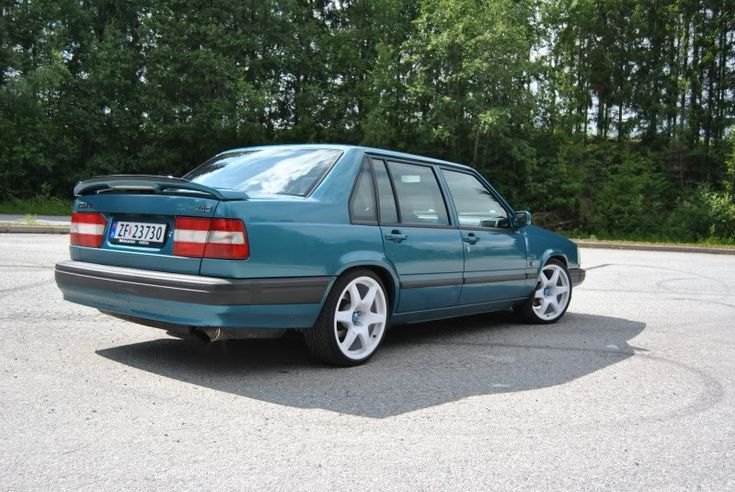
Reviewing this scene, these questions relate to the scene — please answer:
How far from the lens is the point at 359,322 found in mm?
4559

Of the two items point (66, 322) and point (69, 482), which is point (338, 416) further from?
point (66, 322)

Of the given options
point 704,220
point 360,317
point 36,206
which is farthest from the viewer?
point 704,220

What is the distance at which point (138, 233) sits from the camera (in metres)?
4.29

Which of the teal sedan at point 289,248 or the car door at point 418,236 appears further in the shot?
the car door at point 418,236

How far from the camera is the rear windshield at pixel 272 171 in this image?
14.9ft

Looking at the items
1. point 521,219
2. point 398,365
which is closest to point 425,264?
point 398,365

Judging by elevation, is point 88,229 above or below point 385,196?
below

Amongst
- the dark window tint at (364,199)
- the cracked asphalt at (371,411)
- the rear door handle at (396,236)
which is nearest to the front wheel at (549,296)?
the cracked asphalt at (371,411)

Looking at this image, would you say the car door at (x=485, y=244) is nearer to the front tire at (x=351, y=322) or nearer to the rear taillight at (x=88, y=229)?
the front tire at (x=351, y=322)

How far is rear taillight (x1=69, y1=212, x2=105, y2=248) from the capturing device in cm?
454

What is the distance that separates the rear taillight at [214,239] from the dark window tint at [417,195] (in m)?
1.47

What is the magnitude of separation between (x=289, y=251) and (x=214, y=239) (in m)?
0.46

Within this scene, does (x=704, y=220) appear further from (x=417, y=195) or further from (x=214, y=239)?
(x=214, y=239)

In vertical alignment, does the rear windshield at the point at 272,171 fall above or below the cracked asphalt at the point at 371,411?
above
